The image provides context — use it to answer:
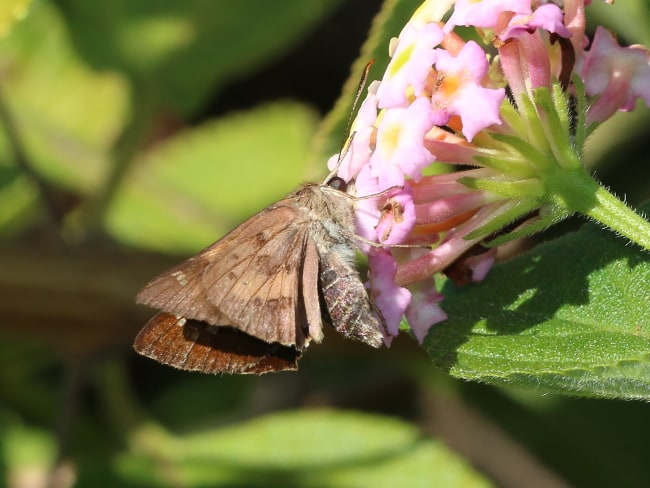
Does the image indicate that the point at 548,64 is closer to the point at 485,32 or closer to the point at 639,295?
the point at 485,32

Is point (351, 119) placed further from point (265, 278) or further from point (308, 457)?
point (308, 457)

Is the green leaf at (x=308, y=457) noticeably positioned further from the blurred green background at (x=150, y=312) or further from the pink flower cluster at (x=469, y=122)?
the pink flower cluster at (x=469, y=122)

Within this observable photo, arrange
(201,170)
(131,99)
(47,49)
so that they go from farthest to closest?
(201,170)
(47,49)
(131,99)

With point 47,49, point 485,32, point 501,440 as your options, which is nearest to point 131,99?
point 47,49

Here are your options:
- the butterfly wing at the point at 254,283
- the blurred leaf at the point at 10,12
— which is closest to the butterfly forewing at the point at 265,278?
the butterfly wing at the point at 254,283

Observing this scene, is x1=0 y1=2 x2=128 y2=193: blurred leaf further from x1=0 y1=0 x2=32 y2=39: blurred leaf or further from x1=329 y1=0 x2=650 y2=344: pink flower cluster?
x1=329 y1=0 x2=650 y2=344: pink flower cluster

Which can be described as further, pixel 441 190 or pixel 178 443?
pixel 178 443

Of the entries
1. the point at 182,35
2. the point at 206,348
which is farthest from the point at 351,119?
the point at 182,35
